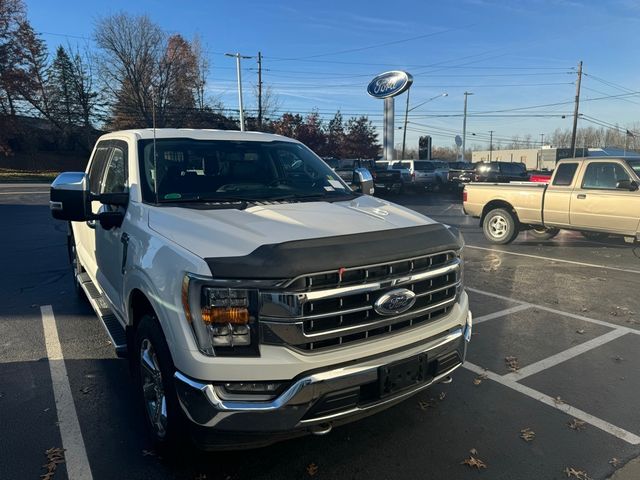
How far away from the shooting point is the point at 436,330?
9.37 feet

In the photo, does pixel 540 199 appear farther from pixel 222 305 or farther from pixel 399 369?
pixel 222 305

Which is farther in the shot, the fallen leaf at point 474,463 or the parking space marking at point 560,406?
the parking space marking at point 560,406

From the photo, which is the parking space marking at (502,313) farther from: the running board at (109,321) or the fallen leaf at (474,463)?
the running board at (109,321)

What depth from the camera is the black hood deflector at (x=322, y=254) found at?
225cm

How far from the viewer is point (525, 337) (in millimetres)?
4945

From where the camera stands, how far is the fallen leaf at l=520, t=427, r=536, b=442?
3122 mm

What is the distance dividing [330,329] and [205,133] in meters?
2.52

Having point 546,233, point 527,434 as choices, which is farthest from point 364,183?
point 546,233

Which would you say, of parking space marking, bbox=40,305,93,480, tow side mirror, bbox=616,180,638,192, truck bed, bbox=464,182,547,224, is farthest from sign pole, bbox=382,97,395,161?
parking space marking, bbox=40,305,93,480

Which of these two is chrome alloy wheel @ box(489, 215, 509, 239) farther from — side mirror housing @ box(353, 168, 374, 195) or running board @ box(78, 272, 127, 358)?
running board @ box(78, 272, 127, 358)

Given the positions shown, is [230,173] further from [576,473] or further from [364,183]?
[576,473]

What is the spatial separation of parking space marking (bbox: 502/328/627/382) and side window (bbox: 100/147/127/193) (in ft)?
11.8

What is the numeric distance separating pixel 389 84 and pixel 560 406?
36.1m

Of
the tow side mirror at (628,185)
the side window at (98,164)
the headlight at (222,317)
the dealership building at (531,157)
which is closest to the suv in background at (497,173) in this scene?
the tow side mirror at (628,185)
